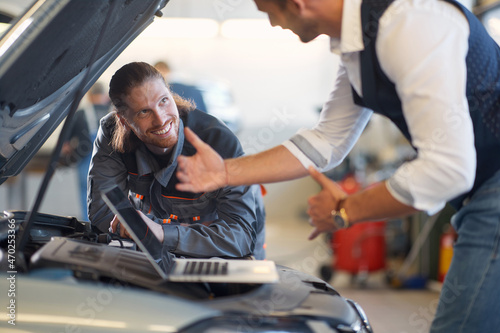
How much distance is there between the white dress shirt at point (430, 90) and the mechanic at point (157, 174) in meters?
0.48

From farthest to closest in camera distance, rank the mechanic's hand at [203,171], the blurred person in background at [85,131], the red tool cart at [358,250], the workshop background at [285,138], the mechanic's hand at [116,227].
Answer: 1. the red tool cart at [358,250]
2. the workshop background at [285,138]
3. the blurred person in background at [85,131]
4. the mechanic's hand at [116,227]
5. the mechanic's hand at [203,171]

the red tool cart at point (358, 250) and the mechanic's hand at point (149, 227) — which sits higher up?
the mechanic's hand at point (149, 227)

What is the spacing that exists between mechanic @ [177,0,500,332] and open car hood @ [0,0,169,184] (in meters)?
0.33

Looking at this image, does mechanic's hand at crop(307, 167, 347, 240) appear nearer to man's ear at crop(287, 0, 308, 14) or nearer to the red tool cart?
man's ear at crop(287, 0, 308, 14)

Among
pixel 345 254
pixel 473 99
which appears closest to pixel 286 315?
pixel 473 99

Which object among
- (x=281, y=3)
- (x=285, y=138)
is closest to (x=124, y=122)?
(x=281, y=3)

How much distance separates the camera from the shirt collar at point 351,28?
2.85 ft

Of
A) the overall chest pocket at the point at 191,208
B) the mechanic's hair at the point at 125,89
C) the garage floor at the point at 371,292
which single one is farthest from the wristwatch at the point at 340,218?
the garage floor at the point at 371,292

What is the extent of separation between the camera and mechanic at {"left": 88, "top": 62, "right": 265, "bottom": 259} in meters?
1.17

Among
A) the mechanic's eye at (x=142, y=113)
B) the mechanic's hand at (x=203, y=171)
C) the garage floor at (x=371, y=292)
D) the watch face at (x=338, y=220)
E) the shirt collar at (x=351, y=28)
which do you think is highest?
the shirt collar at (x=351, y=28)

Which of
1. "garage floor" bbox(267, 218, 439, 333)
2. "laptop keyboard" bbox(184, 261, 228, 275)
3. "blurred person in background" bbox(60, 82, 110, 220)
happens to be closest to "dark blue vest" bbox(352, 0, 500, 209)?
"laptop keyboard" bbox(184, 261, 228, 275)

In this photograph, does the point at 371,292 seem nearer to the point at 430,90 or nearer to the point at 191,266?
the point at 191,266

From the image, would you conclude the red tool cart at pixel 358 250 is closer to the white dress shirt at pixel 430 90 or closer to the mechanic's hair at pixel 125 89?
the mechanic's hair at pixel 125 89

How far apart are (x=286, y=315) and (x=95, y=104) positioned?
0.84m
